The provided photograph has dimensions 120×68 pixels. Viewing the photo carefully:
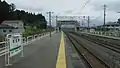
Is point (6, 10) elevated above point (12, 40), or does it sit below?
above

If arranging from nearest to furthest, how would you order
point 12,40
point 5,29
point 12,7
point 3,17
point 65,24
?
point 12,40, point 5,29, point 3,17, point 12,7, point 65,24

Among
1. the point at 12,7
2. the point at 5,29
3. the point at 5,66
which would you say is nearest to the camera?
the point at 5,66

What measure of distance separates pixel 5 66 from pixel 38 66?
5.03 ft

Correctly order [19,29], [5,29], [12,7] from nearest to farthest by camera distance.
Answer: [19,29] < [5,29] < [12,7]

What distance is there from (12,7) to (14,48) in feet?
386

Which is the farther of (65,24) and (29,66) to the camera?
(65,24)

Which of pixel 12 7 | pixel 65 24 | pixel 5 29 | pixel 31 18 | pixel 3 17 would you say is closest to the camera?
pixel 5 29

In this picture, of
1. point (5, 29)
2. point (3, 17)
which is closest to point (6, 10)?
point (3, 17)

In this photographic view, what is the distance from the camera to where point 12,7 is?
12800 cm

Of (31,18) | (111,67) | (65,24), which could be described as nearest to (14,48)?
(111,67)

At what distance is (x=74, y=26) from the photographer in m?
162

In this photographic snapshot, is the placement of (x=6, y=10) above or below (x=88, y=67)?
above

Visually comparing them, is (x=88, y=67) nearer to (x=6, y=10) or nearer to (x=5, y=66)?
(x=5, y=66)

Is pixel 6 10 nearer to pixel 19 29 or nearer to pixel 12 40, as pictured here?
pixel 19 29
